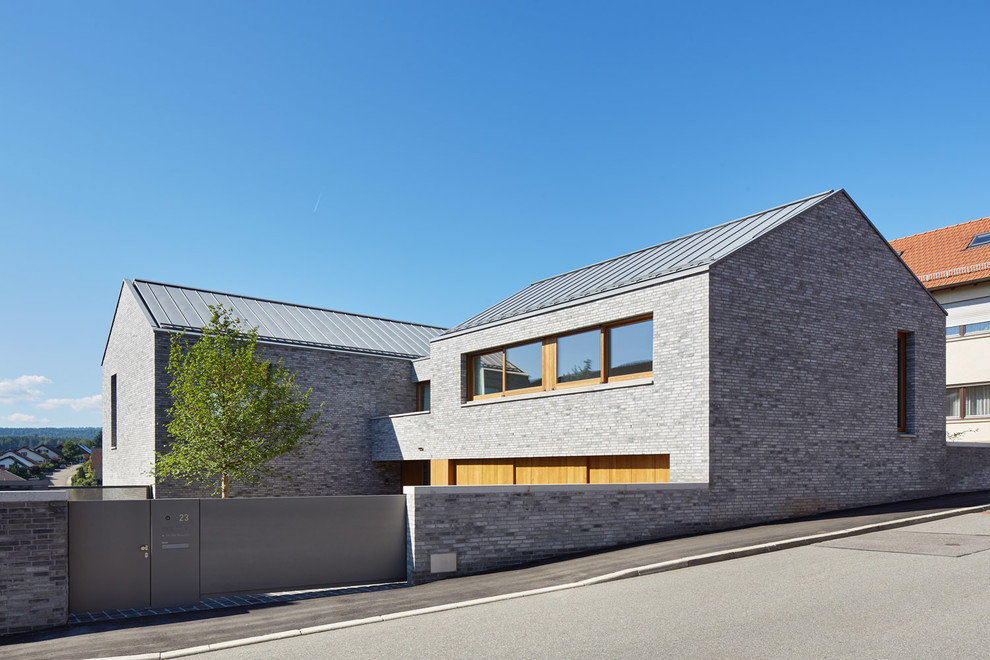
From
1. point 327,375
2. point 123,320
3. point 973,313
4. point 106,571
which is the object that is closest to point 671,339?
point 106,571

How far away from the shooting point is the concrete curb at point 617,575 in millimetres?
8367

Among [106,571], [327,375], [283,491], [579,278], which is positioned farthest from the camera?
[327,375]

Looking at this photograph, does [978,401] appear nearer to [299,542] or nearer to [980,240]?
[980,240]

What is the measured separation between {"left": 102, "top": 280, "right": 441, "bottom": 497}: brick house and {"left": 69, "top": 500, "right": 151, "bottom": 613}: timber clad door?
10.7 meters

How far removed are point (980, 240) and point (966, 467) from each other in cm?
1315

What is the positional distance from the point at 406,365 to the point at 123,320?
9.93 m

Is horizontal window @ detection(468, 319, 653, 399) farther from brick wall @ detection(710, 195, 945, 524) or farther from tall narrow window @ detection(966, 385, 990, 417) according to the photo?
tall narrow window @ detection(966, 385, 990, 417)

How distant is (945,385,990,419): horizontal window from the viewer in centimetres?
2567

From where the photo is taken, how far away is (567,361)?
18.7 meters

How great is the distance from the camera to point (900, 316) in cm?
1822

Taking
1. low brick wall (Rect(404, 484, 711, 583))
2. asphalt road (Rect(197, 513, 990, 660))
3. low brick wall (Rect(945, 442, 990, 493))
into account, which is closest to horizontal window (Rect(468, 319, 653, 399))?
low brick wall (Rect(404, 484, 711, 583))

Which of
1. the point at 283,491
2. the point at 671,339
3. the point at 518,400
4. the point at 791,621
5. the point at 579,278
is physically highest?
the point at 579,278

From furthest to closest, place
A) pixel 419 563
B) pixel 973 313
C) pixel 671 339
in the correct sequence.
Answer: pixel 973 313 → pixel 671 339 → pixel 419 563

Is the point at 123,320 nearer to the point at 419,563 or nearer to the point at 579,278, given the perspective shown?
the point at 579,278
